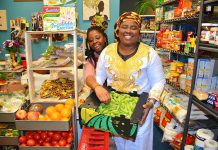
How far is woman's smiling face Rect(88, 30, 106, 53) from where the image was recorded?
1.97 metres

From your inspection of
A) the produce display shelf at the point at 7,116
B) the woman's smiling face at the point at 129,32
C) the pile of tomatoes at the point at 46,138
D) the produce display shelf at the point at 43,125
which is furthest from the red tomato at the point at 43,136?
the woman's smiling face at the point at 129,32

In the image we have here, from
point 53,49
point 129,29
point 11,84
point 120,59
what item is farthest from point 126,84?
point 11,84

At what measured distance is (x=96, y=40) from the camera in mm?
1974

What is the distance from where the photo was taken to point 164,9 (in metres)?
3.35

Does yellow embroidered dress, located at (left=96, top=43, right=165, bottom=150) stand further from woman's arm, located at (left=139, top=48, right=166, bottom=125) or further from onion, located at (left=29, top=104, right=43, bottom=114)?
onion, located at (left=29, top=104, right=43, bottom=114)

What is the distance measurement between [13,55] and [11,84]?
578mm

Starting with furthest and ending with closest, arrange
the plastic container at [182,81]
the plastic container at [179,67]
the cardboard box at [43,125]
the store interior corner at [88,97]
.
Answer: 1. the plastic container at [179,67]
2. the plastic container at [182,81]
3. the cardboard box at [43,125]
4. the store interior corner at [88,97]

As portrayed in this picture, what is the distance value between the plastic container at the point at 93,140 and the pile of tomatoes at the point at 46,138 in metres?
0.23

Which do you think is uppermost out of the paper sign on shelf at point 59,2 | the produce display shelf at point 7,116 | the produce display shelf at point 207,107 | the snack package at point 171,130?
the paper sign on shelf at point 59,2

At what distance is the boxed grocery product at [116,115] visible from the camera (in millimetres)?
1322

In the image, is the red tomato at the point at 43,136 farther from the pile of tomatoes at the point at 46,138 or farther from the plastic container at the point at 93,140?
the plastic container at the point at 93,140

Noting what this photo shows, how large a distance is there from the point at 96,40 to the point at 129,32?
0.54 metres

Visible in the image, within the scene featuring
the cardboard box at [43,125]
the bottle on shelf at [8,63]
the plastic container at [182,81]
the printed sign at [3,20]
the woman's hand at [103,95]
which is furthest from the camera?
the printed sign at [3,20]

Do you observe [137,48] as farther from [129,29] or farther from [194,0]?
[194,0]
